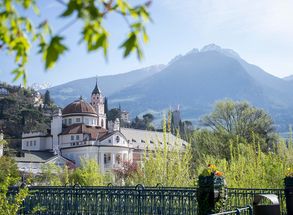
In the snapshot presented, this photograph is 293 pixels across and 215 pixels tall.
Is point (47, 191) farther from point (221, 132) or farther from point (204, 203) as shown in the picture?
point (221, 132)

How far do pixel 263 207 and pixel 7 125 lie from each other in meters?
94.9

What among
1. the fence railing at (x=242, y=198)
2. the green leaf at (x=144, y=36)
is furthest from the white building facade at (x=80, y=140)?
the green leaf at (x=144, y=36)

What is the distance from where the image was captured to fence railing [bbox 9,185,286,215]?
40.7 feet

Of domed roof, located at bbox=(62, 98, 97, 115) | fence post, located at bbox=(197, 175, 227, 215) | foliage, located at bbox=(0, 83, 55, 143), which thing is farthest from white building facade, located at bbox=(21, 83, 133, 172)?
fence post, located at bbox=(197, 175, 227, 215)

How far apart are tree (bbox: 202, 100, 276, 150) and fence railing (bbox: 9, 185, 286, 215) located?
34041mm

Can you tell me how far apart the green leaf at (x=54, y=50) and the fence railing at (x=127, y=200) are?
1010 centimetres

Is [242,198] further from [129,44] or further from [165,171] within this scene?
[129,44]

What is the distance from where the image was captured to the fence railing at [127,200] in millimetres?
12391

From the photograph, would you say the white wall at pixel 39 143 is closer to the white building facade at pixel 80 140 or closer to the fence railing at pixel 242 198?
the white building facade at pixel 80 140

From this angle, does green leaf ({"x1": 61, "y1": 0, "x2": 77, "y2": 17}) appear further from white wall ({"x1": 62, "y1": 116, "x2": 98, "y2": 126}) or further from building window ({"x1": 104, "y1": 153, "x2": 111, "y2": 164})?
white wall ({"x1": 62, "y1": 116, "x2": 98, "y2": 126})

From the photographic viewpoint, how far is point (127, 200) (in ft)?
42.4

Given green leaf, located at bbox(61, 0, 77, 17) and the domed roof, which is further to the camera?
the domed roof

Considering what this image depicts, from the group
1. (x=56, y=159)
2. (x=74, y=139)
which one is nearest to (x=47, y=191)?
(x=56, y=159)

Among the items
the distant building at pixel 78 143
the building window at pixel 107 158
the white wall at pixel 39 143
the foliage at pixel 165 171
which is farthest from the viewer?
the white wall at pixel 39 143
